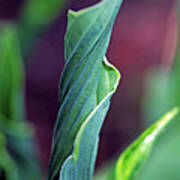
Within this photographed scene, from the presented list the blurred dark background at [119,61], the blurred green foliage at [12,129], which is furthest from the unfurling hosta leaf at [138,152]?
the blurred dark background at [119,61]

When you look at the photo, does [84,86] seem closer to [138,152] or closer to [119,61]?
[138,152]

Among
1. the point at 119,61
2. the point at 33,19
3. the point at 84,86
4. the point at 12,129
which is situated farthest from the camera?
the point at 119,61

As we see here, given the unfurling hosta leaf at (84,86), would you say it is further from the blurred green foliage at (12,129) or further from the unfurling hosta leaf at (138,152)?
the blurred green foliage at (12,129)

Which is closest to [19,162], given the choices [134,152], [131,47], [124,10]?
[134,152]

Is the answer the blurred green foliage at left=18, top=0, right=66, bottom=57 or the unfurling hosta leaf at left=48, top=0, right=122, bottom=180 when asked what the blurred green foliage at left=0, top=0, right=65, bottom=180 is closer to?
the blurred green foliage at left=18, top=0, right=66, bottom=57

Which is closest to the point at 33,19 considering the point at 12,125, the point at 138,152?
the point at 12,125

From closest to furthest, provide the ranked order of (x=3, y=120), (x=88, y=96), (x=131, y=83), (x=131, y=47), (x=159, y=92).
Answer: (x=88, y=96), (x=3, y=120), (x=159, y=92), (x=131, y=83), (x=131, y=47)

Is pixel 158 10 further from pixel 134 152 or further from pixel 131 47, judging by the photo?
pixel 134 152
